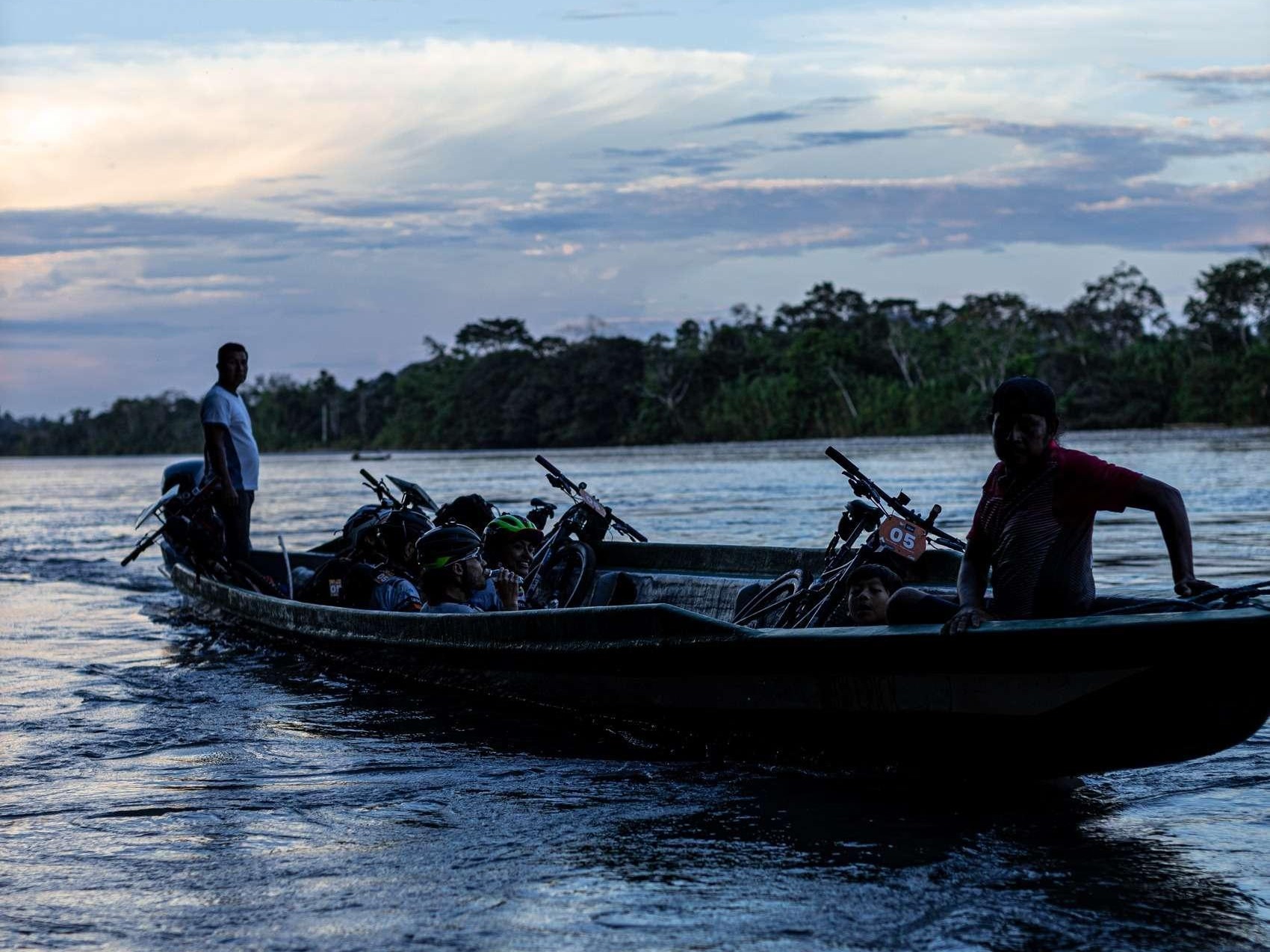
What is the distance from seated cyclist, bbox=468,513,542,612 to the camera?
7.77m

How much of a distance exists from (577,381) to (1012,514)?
82.0 m

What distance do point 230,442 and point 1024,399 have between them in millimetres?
6768

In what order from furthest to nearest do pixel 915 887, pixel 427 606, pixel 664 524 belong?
1. pixel 664 524
2. pixel 427 606
3. pixel 915 887

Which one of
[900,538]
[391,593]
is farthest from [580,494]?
[900,538]

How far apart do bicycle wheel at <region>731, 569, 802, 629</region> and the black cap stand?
205 cm

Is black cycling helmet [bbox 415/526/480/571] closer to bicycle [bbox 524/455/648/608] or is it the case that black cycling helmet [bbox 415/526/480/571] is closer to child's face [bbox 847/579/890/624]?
bicycle [bbox 524/455/648/608]

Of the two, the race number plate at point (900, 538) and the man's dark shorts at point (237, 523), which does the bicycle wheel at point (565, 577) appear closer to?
the man's dark shorts at point (237, 523)

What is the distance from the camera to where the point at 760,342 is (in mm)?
79312

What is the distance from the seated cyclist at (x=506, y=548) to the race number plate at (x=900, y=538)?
2.43 meters

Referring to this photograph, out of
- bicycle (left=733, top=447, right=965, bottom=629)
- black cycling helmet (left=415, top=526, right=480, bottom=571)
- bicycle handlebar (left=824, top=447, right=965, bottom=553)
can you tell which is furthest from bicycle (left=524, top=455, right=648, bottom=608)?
bicycle handlebar (left=824, top=447, right=965, bottom=553)

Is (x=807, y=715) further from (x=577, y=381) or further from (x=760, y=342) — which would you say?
(x=577, y=381)

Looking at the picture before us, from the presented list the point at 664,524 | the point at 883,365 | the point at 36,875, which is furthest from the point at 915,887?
the point at 883,365

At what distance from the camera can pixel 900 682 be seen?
5133 mm

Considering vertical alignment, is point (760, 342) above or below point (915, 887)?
above
